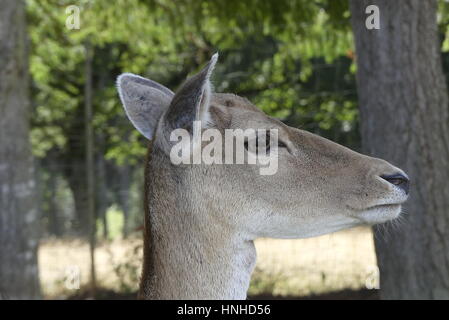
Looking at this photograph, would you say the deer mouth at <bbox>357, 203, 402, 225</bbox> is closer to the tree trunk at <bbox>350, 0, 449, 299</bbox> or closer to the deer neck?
the deer neck

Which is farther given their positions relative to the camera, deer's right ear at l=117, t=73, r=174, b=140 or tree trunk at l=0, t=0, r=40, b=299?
tree trunk at l=0, t=0, r=40, b=299

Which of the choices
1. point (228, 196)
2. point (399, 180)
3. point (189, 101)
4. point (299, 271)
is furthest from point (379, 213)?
point (299, 271)

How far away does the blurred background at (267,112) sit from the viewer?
4.75m

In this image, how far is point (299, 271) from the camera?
7.30m

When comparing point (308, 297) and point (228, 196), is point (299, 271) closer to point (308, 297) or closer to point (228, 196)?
point (308, 297)

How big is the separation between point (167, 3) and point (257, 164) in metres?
5.15

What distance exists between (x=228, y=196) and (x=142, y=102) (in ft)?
1.80

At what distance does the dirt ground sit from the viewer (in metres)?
7.17

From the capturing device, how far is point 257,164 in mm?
2844

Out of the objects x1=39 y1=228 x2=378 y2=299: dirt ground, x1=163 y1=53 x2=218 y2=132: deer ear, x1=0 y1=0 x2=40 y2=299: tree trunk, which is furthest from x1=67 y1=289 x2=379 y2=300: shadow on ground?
x1=163 y1=53 x2=218 y2=132: deer ear

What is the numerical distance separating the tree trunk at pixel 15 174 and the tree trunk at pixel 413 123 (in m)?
2.75

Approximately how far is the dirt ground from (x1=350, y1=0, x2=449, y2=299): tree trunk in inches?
83.4

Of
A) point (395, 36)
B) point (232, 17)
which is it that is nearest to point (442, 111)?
point (395, 36)

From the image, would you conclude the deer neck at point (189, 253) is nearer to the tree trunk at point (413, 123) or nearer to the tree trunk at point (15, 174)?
the tree trunk at point (413, 123)
